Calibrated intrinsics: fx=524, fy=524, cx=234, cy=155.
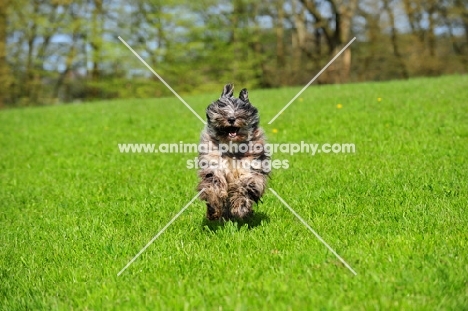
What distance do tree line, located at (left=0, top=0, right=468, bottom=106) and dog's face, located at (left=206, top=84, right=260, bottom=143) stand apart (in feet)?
98.2

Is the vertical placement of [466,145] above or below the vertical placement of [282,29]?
below

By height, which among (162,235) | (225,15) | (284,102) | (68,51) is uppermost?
(225,15)

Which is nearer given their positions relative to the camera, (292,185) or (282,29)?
(292,185)

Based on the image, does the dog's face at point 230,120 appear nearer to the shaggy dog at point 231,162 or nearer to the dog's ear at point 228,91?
the shaggy dog at point 231,162

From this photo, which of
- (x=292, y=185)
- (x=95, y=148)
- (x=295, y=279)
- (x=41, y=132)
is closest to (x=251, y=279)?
(x=295, y=279)

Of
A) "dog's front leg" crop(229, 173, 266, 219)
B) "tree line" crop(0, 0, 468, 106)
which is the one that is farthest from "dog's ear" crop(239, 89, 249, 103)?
"tree line" crop(0, 0, 468, 106)

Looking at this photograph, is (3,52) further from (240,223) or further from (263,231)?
(263,231)

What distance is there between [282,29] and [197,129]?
28.6 meters

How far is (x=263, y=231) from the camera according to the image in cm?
542

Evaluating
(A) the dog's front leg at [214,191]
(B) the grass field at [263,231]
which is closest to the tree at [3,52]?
(B) the grass field at [263,231]

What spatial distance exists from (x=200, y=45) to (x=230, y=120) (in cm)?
3690

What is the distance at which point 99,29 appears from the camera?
3888 cm

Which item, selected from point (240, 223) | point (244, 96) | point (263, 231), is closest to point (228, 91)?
point (244, 96)

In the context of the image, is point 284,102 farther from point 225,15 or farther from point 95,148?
point 225,15
